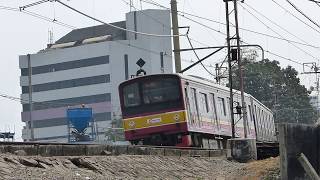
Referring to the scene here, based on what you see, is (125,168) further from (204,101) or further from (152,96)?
(204,101)

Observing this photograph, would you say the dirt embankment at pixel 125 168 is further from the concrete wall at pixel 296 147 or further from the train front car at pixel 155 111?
the train front car at pixel 155 111

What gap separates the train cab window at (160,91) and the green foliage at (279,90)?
5510 cm

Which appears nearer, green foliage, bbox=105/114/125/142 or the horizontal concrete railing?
the horizontal concrete railing

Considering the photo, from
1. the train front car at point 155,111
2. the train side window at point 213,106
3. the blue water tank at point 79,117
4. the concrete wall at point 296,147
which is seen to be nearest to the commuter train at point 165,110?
the train front car at point 155,111

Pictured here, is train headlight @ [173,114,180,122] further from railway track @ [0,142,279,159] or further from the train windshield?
railway track @ [0,142,279,159]

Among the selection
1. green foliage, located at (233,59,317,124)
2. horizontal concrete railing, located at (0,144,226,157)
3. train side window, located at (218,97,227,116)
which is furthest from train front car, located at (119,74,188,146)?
green foliage, located at (233,59,317,124)

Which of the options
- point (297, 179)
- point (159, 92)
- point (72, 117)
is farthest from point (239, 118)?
point (72, 117)

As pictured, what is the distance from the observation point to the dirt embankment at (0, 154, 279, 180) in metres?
9.52

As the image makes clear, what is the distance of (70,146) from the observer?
11.7 m

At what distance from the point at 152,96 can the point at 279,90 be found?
200 ft

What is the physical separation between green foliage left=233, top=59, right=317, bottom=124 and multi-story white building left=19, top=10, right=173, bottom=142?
2090 cm

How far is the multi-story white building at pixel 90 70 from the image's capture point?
10112 cm

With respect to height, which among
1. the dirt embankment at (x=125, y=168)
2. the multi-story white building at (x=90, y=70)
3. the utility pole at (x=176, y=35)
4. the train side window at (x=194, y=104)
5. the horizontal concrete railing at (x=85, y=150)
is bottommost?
the dirt embankment at (x=125, y=168)

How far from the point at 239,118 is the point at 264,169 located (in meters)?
12.3
